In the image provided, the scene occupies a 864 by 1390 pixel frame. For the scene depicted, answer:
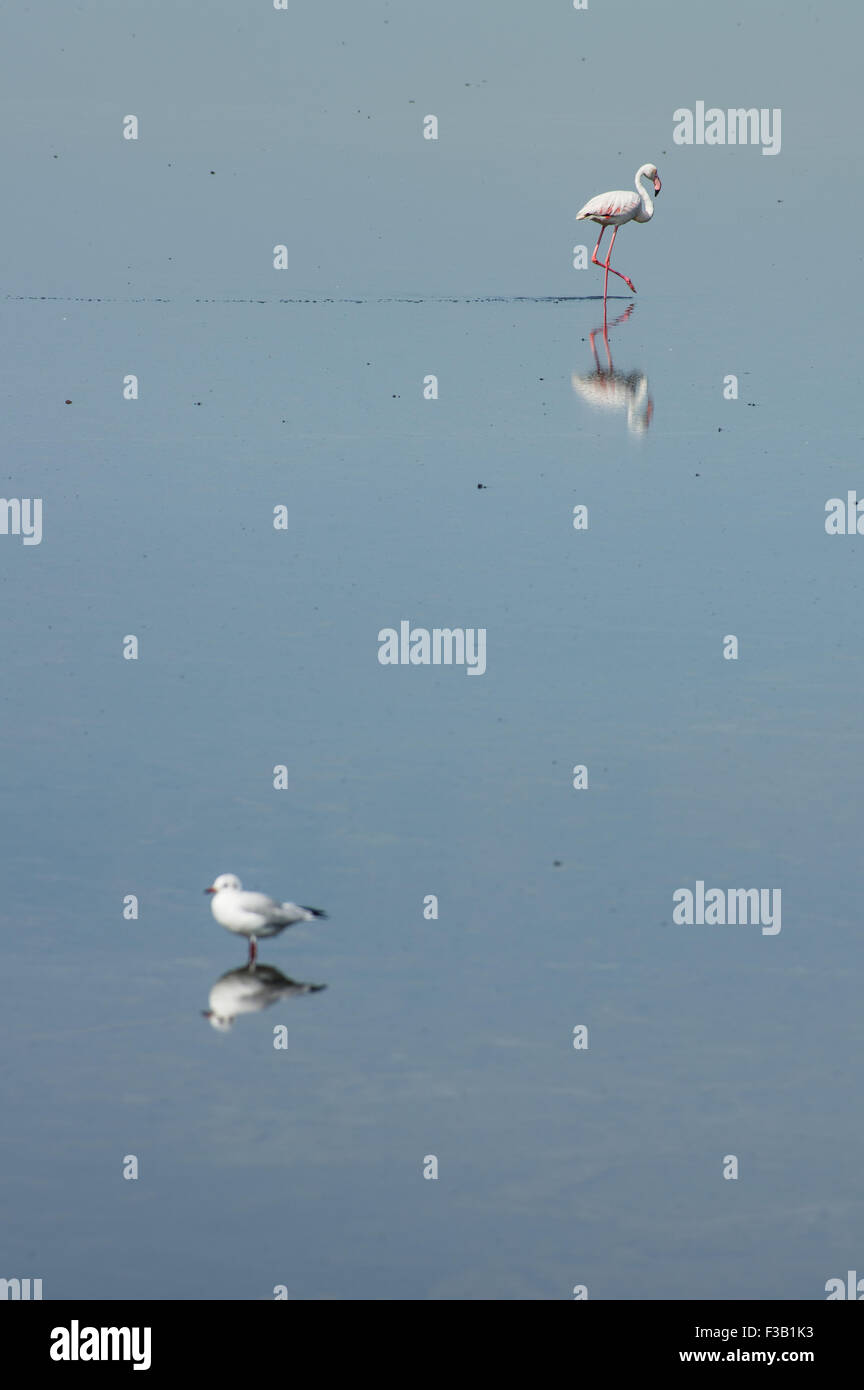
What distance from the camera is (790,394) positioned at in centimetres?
2450

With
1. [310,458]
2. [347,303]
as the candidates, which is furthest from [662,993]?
[347,303]

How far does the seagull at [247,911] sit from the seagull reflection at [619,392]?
42.3 ft

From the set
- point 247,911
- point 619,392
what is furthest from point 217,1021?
point 619,392

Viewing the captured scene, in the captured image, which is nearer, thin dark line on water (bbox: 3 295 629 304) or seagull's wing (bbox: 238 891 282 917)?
seagull's wing (bbox: 238 891 282 917)

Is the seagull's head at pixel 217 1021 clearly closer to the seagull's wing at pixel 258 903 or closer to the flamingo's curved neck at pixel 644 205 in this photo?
the seagull's wing at pixel 258 903

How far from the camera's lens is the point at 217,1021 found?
392 inches

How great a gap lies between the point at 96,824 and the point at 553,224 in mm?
26586

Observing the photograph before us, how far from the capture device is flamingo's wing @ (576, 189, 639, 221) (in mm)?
31578

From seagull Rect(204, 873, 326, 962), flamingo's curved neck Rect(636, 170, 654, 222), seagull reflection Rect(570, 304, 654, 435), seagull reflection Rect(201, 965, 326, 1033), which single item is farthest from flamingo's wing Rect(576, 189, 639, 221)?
seagull reflection Rect(201, 965, 326, 1033)

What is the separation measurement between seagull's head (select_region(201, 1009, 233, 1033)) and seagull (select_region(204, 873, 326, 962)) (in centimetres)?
49

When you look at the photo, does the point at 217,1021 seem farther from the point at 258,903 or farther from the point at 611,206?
the point at 611,206

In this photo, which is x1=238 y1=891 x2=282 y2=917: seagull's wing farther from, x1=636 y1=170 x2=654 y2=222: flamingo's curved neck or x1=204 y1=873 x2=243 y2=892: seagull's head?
x1=636 y1=170 x2=654 y2=222: flamingo's curved neck

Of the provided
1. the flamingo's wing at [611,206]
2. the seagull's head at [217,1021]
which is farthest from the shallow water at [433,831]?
the flamingo's wing at [611,206]

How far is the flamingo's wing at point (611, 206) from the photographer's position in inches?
1243
